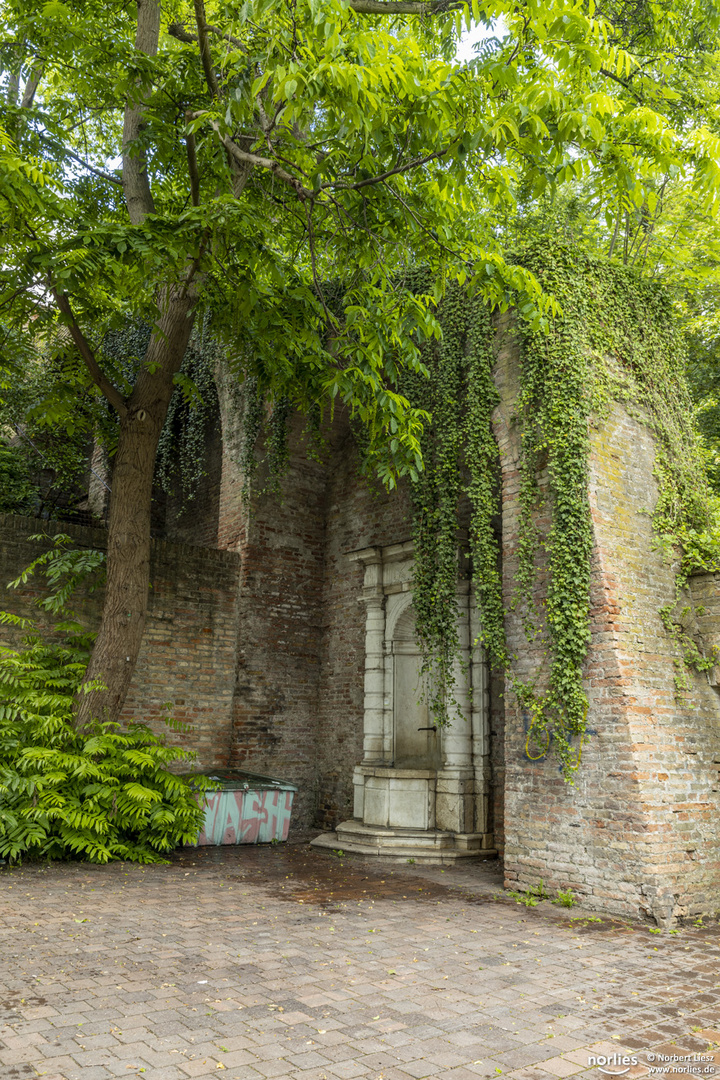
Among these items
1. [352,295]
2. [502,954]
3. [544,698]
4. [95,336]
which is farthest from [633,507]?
[95,336]

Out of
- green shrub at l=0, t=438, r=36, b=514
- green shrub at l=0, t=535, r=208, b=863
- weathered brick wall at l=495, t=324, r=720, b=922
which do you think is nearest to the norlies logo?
weathered brick wall at l=495, t=324, r=720, b=922

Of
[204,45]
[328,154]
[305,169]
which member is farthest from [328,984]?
[204,45]

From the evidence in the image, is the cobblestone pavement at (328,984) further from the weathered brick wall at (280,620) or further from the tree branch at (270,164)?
the tree branch at (270,164)

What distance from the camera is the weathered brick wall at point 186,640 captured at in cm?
911

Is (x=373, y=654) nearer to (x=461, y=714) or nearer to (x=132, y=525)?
(x=461, y=714)

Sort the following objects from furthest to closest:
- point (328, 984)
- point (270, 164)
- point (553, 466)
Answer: point (553, 466), point (270, 164), point (328, 984)

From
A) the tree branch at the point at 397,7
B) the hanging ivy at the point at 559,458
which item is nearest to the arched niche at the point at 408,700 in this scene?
the hanging ivy at the point at 559,458

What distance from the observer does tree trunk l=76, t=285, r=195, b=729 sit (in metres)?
7.67

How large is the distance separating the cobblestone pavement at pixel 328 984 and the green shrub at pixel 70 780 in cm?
44

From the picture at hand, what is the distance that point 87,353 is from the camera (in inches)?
298

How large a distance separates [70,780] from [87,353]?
4256mm

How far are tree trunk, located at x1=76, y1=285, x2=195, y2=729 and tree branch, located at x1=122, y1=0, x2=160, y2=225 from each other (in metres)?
1.00

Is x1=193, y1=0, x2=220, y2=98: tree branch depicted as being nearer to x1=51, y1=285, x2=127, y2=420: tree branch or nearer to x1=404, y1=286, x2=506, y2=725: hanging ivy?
x1=51, y1=285, x2=127, y2=420: tree branch

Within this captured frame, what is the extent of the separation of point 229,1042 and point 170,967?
1.15 m
